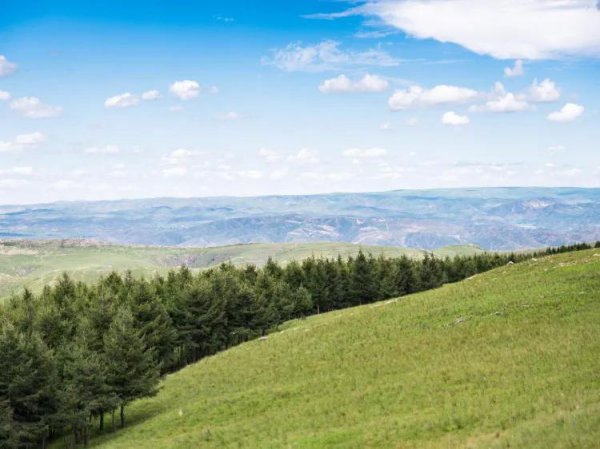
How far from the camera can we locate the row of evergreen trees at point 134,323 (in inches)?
1805

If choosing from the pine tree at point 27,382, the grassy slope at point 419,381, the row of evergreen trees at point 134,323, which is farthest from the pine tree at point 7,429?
the grassy slope at point 419,381

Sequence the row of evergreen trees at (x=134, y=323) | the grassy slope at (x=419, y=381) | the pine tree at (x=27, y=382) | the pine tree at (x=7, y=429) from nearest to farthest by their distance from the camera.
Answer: the grassy slope at (x=419, y=381) → the pine tree at (x=7, y=429) → the pine tree at (x=27, y=382) → the row of evergreen trees at (x=134, y=323)

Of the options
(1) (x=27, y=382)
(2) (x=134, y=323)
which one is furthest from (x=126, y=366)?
(2) (x=134, y=323)

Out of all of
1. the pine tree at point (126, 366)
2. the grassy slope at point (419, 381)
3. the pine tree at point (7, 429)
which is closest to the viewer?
the grassy slope at point (419, 381)

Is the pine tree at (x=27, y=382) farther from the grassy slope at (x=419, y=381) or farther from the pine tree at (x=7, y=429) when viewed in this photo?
the grassy slope at (x=419, y=381)

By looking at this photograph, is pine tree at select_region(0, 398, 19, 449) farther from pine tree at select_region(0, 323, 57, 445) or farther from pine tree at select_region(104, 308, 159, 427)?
pine tree at select_region(104, 308, 159, 427)

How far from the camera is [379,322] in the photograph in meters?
58.7

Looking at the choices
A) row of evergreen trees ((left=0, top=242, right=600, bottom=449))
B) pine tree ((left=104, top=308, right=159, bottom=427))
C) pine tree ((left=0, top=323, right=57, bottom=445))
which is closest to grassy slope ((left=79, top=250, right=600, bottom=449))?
pine tree ((left=104, top=308, right=159, bottom=427))

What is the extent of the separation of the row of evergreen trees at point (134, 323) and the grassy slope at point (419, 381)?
4534 mm

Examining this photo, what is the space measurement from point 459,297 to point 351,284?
52.0 m

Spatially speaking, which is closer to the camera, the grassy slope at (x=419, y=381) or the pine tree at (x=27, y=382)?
the grassy slope at (x=419, y=381)

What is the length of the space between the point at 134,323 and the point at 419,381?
44987 millimetres

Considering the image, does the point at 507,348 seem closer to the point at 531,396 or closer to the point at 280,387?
the point at 531,396

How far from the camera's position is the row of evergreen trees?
150 ft
